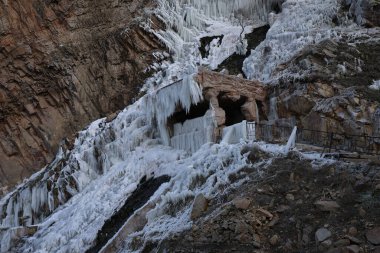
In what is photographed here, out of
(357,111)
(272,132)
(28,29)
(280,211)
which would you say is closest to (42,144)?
(28,29)

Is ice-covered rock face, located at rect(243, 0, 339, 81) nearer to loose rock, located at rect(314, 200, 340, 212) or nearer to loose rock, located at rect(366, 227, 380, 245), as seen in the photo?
loose rock, located at rect(314, 200, 340, 212)

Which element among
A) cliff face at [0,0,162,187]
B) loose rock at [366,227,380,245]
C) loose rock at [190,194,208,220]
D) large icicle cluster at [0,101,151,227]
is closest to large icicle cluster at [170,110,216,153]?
large icicle cluster at [0,101,151,227]

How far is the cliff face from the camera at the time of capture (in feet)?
115

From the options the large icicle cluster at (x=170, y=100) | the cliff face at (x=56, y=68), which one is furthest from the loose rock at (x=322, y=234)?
the cliff face at (x=56, y=68)

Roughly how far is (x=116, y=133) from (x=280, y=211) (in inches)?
557

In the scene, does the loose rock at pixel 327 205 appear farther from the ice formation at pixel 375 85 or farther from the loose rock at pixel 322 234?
the ice formation at pixel 375 85

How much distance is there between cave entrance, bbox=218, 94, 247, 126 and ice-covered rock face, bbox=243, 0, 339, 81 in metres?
2.18

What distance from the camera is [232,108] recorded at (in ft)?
81.5

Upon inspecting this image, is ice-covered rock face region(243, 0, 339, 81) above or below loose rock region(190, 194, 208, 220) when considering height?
above

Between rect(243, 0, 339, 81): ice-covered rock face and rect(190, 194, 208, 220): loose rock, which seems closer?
rect(190, 194, 208, 220): loose rock

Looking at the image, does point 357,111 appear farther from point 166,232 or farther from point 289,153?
point 166,232

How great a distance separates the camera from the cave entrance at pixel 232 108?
23.6m

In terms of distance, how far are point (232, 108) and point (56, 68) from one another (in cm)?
1471

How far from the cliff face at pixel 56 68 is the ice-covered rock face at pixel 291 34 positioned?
26.3ft
